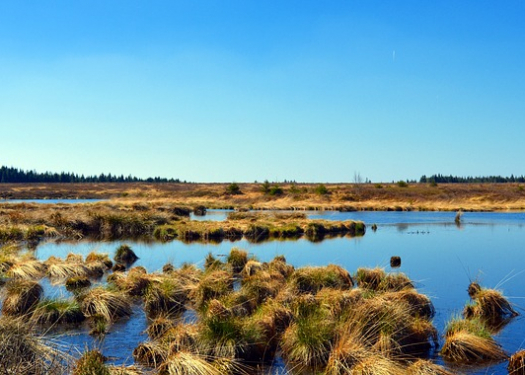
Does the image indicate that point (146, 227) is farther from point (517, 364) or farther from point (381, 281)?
point (517, 364)

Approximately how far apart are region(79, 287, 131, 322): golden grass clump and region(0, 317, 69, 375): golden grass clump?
18.0 ft

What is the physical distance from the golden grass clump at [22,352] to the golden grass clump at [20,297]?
618 centimetres

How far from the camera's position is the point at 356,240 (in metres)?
32.7

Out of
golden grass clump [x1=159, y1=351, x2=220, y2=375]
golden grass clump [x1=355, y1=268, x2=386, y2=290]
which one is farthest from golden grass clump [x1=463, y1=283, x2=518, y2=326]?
golden grass clump [x1=159, y1=351, x2=220, y2=375]

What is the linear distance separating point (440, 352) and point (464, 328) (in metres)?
0.89

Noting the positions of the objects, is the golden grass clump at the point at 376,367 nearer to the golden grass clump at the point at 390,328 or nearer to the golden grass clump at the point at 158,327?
the golden grass clump at the point at 390,328

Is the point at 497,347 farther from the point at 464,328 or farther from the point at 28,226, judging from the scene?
the point at 28,226

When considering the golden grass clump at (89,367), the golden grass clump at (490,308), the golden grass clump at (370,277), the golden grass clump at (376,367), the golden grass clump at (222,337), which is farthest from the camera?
the golden grass clump at (370,277)

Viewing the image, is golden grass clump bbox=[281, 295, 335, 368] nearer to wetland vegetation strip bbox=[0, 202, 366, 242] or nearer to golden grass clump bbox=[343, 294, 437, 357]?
golden grass clump bbox=[343, 294, 437, 357]

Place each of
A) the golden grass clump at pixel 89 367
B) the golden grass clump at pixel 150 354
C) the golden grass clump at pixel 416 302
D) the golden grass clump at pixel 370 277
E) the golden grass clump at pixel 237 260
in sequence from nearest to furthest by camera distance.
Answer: the golden grass clump at pixel 89 367 < the golden grass clump at pixel 150 354 < the golden grass clump at pixel 416 302 < the golden grass clump at pixel 370 277 < the golden grass clump at pixel 237 260

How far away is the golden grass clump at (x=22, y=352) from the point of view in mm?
6547

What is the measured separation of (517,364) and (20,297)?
11.9m

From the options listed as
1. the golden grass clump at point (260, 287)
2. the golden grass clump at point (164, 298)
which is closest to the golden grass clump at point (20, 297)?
the golden grass clump at point (164, 298)

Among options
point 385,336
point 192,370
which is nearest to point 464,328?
point 385,336
